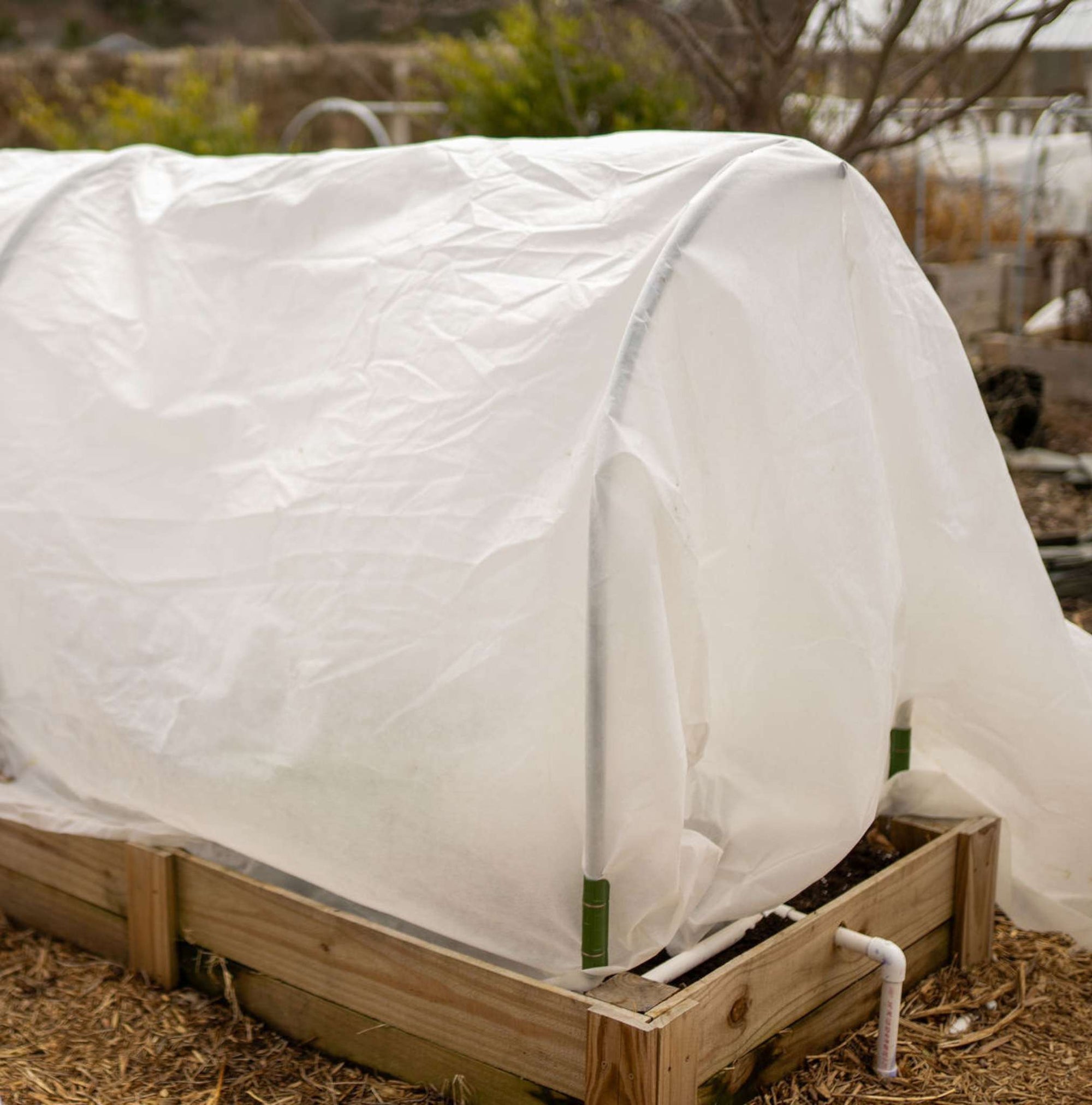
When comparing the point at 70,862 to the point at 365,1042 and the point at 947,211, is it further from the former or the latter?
the point at 947,211

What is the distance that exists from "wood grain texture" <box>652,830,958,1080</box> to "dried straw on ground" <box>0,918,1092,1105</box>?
0.39 feet

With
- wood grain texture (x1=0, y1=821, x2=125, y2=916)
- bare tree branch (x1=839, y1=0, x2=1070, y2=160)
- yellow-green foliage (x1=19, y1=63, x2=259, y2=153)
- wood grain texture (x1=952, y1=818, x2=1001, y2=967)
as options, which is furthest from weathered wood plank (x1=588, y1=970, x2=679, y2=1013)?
yellow-green foliage (x1=19, y1=63, x2=259, y2=153)

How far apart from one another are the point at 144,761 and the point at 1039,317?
7428mm

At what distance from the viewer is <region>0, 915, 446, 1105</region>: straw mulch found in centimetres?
198

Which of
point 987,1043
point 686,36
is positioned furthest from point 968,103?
point 987,1043

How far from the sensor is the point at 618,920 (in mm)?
1824

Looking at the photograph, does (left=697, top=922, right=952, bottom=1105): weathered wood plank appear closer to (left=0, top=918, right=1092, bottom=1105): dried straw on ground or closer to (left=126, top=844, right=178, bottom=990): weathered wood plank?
(left=0, top=918, right=1092, bottom=1105): dried straw on ground

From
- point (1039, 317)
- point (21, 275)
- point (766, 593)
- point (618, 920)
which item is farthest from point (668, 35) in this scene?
point (1039, 317)

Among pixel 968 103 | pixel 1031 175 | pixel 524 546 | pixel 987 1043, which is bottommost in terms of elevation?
pixel 987 1043

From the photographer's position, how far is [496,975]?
1.80 metres

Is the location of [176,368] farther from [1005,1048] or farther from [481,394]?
[1005,1048]

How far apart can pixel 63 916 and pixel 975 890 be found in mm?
1702

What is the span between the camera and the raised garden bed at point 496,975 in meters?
1.73

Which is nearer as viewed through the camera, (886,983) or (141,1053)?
(886,983)
